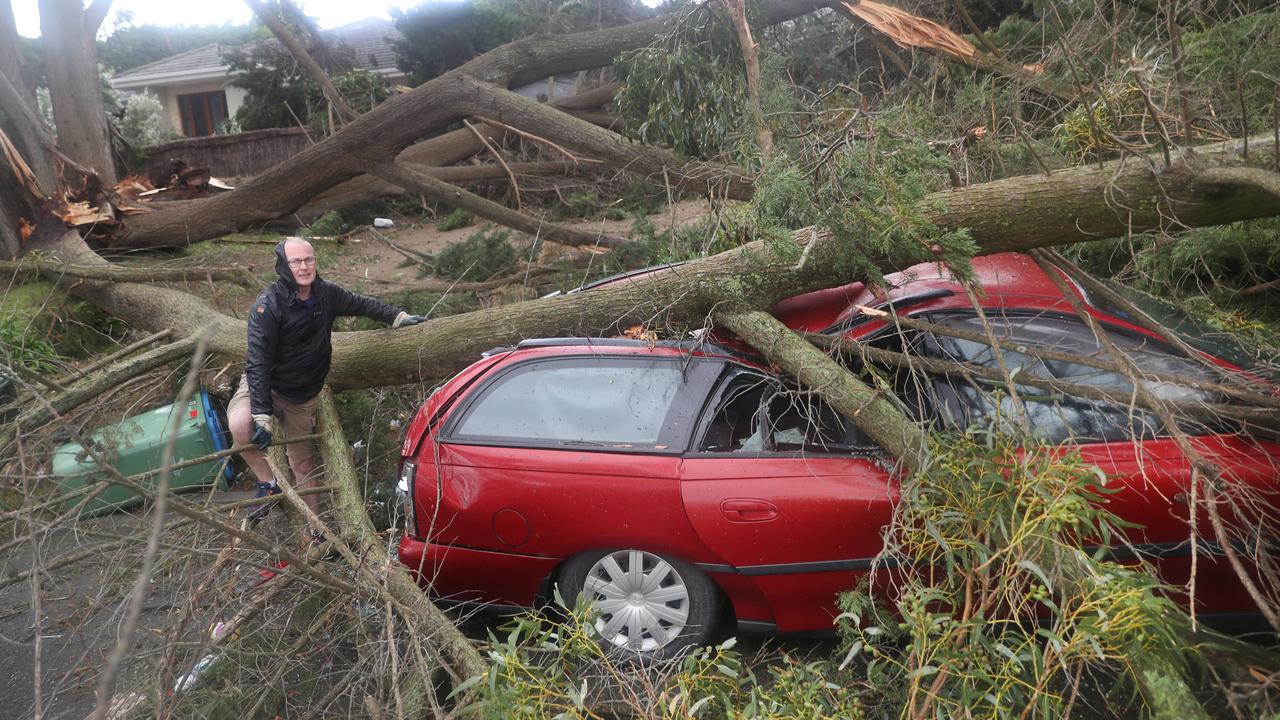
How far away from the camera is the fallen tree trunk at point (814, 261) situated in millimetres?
3906

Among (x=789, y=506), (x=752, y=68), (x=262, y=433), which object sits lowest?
(x=262, y=433)

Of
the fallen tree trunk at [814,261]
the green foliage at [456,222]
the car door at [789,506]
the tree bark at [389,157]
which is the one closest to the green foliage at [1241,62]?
the fallen tree trunk at [814,261]

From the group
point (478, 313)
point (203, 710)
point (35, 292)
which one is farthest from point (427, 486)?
point (35, 292)

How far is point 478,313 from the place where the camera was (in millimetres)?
5414

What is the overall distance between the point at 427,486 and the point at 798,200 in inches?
82.8

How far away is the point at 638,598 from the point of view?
12.7ft

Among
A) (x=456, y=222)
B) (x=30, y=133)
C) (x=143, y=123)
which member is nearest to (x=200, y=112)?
(x=143, y=123)

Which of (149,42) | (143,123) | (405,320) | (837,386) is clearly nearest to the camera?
(837,386)

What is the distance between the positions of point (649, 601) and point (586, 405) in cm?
89

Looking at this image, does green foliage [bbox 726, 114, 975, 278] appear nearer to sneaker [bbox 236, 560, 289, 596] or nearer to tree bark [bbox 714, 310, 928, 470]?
tree bark [bbox 714, 310, 928, 470]

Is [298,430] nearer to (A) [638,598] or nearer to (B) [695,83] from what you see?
(A) [638,598]

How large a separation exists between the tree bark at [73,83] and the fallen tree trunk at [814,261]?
5477 mm

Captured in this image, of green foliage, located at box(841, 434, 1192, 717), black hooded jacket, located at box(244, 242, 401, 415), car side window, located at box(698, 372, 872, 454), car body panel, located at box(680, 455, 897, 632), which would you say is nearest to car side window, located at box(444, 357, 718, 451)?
car side window, located at box(698, 372, 872, 454)

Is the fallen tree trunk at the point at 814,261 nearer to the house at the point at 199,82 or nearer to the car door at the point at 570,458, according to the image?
the car door at the point at 570,458
